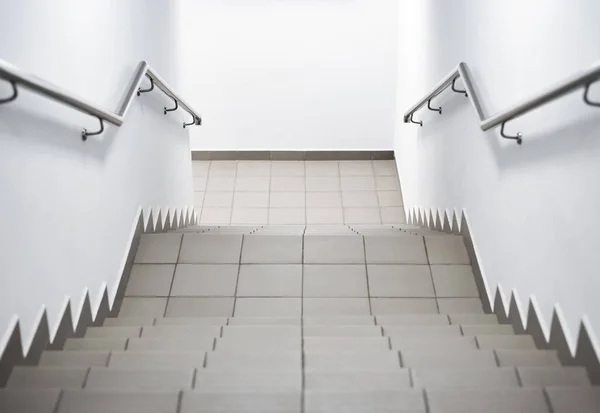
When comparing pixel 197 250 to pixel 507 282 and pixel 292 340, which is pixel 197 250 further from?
pixel 507 282

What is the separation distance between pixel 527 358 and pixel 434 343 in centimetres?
34

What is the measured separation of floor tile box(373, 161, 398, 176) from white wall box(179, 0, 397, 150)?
228 mm

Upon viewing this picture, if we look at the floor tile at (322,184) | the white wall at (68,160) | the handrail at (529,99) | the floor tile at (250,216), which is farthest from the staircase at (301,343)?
the floor tile at (322,184)

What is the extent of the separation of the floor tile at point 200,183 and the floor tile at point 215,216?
1.57 feet

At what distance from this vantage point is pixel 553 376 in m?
1.87

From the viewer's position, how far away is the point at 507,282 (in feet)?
9.12

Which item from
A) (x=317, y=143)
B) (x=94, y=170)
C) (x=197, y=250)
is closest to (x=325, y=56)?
(x=317, y=143)

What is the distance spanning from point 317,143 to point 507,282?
5176 mm

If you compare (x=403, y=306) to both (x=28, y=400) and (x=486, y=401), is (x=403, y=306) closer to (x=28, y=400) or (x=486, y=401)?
(x=486, y=401)

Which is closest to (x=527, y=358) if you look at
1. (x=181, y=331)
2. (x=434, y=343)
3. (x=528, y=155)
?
(x=434, y=343)

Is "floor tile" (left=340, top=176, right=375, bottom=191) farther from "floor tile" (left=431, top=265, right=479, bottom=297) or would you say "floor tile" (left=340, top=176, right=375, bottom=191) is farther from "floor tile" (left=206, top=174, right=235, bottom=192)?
"floor tile" (left=431, top=265, right=479, bottom=297)

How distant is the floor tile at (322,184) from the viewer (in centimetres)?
708

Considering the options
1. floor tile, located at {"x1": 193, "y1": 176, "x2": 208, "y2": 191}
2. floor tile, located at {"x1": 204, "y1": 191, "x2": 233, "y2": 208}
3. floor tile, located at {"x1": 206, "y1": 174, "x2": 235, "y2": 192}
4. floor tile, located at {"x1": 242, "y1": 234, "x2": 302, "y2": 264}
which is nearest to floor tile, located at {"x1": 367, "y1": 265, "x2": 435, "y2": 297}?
floor tile, located at {"x1": 242, "y1": 234, "x2": 302, "y2": 264}

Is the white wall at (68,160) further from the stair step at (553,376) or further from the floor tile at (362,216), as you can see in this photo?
the floor tile at (362,216)
